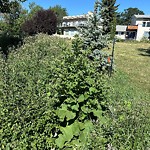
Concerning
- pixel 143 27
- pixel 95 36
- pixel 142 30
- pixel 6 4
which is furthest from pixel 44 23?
pixel 143 27

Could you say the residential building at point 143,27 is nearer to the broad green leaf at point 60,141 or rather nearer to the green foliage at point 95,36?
the green foliage at point 95,36

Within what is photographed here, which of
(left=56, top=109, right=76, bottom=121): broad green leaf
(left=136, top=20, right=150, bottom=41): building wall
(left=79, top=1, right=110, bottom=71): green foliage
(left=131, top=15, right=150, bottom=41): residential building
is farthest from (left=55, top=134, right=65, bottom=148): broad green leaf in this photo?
(left=136, top=20, right=150, bottom=41): building wall

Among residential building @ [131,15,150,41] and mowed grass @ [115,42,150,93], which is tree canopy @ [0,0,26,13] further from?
residential building @ [131,15,150,41]

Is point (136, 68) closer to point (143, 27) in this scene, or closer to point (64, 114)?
point (64, 114)

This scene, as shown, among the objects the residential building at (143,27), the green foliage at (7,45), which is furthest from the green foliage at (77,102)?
the residential building at (143,27)

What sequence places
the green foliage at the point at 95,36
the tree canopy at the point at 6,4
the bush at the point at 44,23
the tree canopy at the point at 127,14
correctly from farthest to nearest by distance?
the tree canopy at the point at 127,14, the bush at the point at 44,23, the tree canopy at the point at 6,4, the green foliage at the point at 95,36

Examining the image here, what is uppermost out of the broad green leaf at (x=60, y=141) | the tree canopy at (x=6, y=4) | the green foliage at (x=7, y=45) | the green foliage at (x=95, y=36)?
the tree canopy at (x=6, y=4)

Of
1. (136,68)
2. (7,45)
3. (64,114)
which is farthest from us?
(136,68)

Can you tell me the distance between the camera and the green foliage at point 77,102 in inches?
141

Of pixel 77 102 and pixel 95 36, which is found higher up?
pixel 95 36

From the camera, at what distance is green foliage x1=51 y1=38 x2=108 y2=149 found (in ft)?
11.8

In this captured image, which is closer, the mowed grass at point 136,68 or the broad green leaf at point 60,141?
the broad green leaf at point 60,141

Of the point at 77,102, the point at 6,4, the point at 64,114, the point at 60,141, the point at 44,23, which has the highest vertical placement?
the point at 6,4

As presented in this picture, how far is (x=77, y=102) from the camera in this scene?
3732 mm
